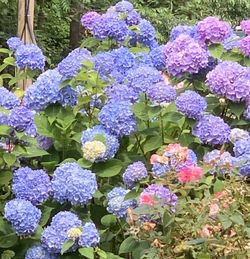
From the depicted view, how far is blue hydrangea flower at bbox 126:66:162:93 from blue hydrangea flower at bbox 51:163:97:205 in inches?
14.2

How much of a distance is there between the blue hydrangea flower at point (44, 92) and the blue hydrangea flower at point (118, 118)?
154mm

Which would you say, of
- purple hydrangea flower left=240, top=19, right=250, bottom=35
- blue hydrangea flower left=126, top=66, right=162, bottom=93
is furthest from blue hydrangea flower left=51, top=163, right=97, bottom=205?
purple hydrangea flower left=240, top=19, right=250, bottom=35

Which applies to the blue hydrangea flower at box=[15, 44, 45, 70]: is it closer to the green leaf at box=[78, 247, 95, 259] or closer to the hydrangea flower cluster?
the hydrangea flower cluster

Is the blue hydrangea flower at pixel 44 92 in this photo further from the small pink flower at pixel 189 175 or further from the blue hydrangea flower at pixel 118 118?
the small pink flower at pixel 189 175

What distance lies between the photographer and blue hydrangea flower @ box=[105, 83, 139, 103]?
6.66 feet

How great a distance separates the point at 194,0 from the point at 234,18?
0.84m

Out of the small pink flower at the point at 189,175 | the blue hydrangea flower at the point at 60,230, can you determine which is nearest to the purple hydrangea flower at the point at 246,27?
the small pink flower at the point at 189,175

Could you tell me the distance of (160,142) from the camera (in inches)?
79.9

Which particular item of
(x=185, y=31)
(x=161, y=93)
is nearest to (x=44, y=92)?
(x=161, y=93)

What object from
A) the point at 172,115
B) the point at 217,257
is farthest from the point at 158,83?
the point at 217,257

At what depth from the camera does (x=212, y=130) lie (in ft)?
6.35

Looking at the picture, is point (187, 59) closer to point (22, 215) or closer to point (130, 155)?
point (130, 155)

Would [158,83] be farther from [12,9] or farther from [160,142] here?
[12,9]

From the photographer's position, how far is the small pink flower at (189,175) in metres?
1.63
